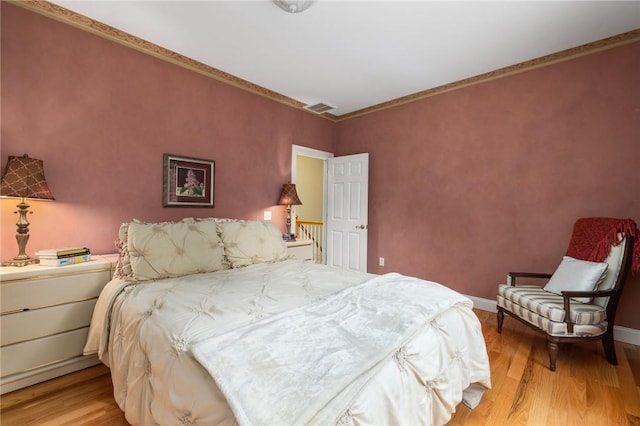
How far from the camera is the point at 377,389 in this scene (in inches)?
39.1

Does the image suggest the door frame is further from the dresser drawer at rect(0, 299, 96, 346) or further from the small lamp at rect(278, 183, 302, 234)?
the dresser drawer at rect(0, 299, 96, 346)

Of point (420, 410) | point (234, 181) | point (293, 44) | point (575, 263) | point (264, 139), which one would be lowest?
point (420, 410)

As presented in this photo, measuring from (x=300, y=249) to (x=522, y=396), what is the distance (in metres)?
2.47

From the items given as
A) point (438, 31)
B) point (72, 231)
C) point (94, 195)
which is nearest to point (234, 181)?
point (94, 195)

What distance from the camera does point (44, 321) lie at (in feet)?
6.30

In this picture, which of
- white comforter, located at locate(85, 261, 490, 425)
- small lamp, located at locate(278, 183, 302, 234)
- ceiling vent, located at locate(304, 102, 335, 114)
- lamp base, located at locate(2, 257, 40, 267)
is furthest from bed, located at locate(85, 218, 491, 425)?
ceiling vent, located at locate(304, 102, 335, 114)

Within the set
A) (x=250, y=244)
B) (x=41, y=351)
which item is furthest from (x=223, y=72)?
(x=41, y=351)

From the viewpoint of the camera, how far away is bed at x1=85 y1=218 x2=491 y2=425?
2.98 ft

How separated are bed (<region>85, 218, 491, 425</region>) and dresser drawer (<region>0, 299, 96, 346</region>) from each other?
211mm

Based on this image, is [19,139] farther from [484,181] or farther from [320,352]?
[484,181]

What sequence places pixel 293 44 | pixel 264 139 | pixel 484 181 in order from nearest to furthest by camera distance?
pixel 293 44 → pixel 484 181 → pixel 264 139

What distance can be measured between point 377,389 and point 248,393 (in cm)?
44

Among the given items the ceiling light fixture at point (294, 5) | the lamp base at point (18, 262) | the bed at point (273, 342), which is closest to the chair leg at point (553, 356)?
the bed at point (273, 342)

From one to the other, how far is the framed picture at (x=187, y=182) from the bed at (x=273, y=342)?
0.78 meters
